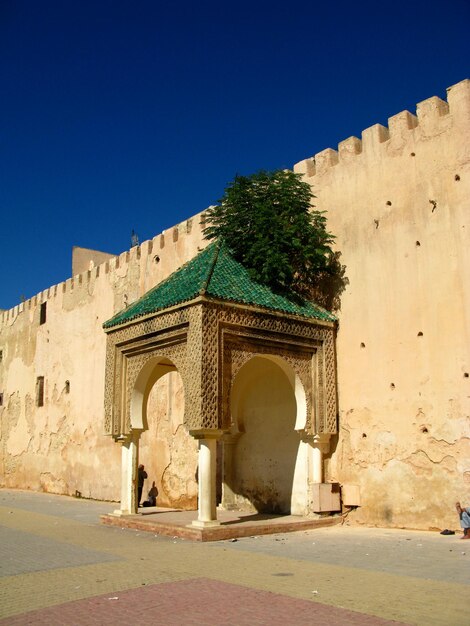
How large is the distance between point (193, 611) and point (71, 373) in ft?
48.3

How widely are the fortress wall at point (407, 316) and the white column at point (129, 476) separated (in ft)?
11.5

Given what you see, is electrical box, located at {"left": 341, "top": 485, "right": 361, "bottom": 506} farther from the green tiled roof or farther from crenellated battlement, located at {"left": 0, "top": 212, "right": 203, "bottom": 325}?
crenellated battlement, located at {"left": 0, "top": 212, "right": 203, "bottom": 325}

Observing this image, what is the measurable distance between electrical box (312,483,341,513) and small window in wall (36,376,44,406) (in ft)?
41.3

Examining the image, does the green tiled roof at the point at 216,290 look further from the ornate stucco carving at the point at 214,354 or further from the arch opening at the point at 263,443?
the arch opening at the point at 263,443

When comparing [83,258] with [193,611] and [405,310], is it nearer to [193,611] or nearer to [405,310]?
[405,310]

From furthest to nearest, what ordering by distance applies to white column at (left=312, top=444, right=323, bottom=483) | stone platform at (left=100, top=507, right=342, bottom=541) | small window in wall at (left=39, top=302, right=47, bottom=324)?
small window in wall at (left=39, top=302, right=47, bottom=324)
white column at (left=312, top=444, right=323, bottom=483)
stone platform at (left=100, top=507, right=342, bottom=541)

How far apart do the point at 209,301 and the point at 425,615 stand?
570 centimetres

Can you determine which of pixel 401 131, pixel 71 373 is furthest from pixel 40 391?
pixel 401 131

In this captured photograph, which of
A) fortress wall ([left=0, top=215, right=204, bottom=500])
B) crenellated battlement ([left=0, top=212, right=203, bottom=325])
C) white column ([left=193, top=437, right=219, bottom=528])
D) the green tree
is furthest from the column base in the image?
crenellated battlement ([left=0, top=212, right=203, bottom=325])

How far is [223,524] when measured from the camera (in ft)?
32.0

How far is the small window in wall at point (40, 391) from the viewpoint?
2083cm

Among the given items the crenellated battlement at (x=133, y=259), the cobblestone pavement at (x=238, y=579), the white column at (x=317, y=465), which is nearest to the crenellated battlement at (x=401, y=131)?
the crenellated battlement at (x=133, y=259)

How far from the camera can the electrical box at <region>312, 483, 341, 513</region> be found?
10.5 meters

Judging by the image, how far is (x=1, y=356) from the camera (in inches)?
976
